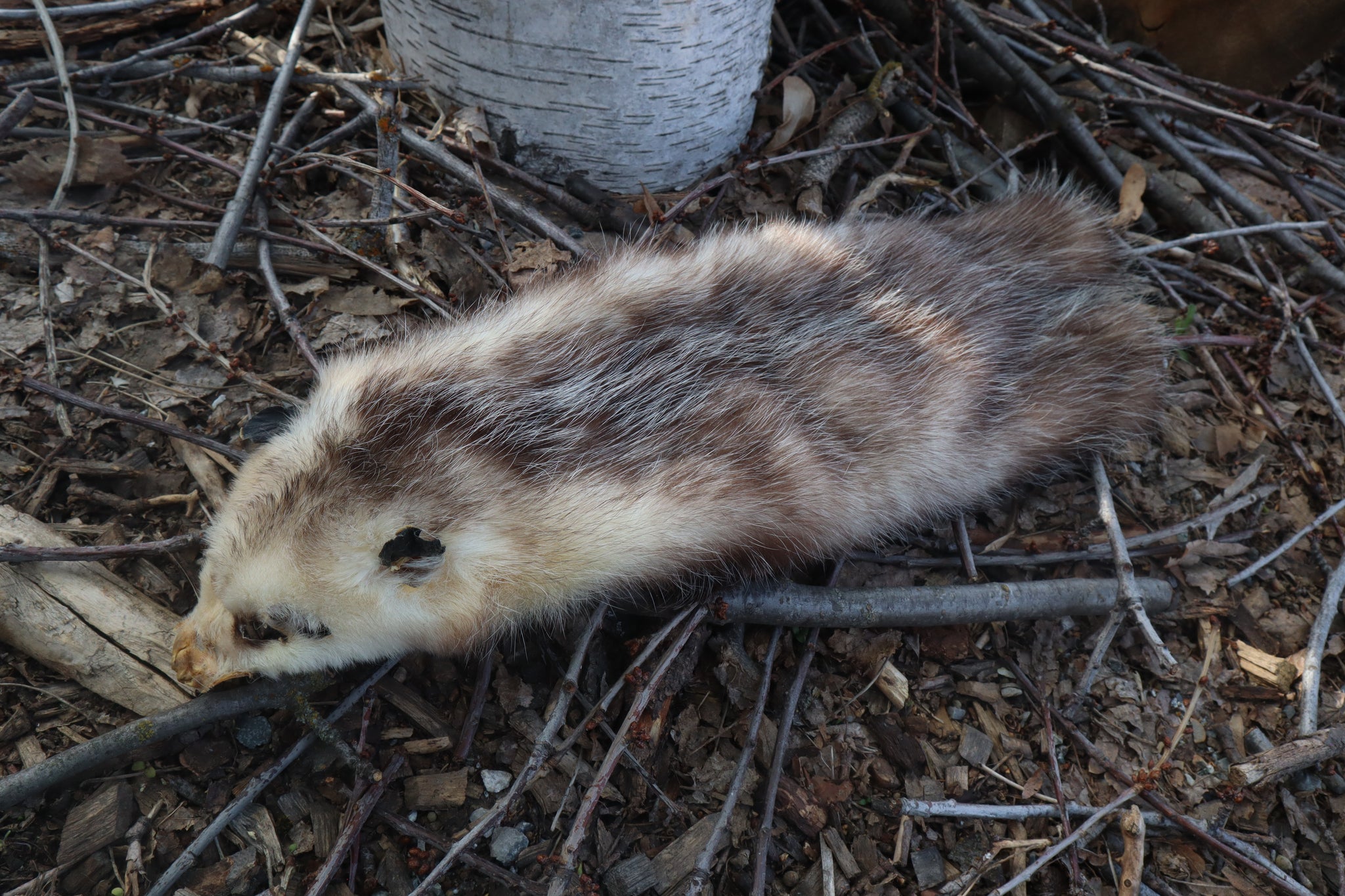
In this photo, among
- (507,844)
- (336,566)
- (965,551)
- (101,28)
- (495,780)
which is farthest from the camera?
(101,28)

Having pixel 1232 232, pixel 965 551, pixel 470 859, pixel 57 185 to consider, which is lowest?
pixel 470 859

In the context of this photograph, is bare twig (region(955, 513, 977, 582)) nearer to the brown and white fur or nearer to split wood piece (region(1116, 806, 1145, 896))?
the brown and white fur

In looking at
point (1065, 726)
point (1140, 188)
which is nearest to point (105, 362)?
point (1065, 726)

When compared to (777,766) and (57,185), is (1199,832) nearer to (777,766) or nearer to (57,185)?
(777,766)

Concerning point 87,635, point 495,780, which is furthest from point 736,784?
point 87,635

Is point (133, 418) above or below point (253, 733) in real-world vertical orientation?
above

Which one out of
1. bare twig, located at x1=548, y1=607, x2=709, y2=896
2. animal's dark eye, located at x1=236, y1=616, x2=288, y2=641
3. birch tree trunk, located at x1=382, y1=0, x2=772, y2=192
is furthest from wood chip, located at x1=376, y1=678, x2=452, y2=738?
birch tree trunk, located at x1=382, y1=0, x2=772, y2=192

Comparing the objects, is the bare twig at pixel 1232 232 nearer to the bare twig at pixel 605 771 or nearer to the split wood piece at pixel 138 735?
the bare twig at pixel 605 771
